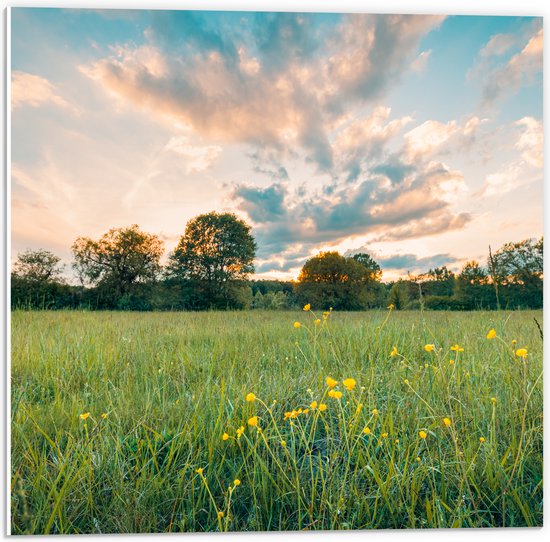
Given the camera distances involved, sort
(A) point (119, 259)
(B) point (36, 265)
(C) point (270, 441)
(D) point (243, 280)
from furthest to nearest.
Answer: (D) point (243, 280) < (A) point (119, 259) < (B) point (36, 265) < (C) point (270, 441)

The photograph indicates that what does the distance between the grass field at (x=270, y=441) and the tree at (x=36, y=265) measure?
252 millimetres

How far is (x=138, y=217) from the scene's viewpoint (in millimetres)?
2889

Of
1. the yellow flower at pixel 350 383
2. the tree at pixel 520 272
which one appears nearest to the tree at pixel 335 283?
the tree at pixel 520 272

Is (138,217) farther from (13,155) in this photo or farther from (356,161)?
(356,161)

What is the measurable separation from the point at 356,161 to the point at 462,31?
1.20 meters

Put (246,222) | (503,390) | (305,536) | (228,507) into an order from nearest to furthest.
Answer: (228,507)
(305,536)
(503,390)
(246,222)

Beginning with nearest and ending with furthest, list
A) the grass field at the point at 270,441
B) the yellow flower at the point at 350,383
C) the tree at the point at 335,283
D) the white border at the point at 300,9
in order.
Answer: the yellow flower at the point at 350,383
the grass field at the point at 270,441
the white border at the point at 300,9
the tree at the point at 335,283

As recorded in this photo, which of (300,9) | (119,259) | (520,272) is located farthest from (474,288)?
(119,259)

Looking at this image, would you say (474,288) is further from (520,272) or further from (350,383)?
(350,383)

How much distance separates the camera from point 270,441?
2.24 meters

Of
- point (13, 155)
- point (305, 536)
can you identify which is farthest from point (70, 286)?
point (305, 536)

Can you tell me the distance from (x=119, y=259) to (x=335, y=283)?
155 centimetres

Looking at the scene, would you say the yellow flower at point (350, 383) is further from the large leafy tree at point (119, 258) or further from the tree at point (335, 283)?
the large leafy tree at point (119, 258)

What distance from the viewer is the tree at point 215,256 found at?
296cm
